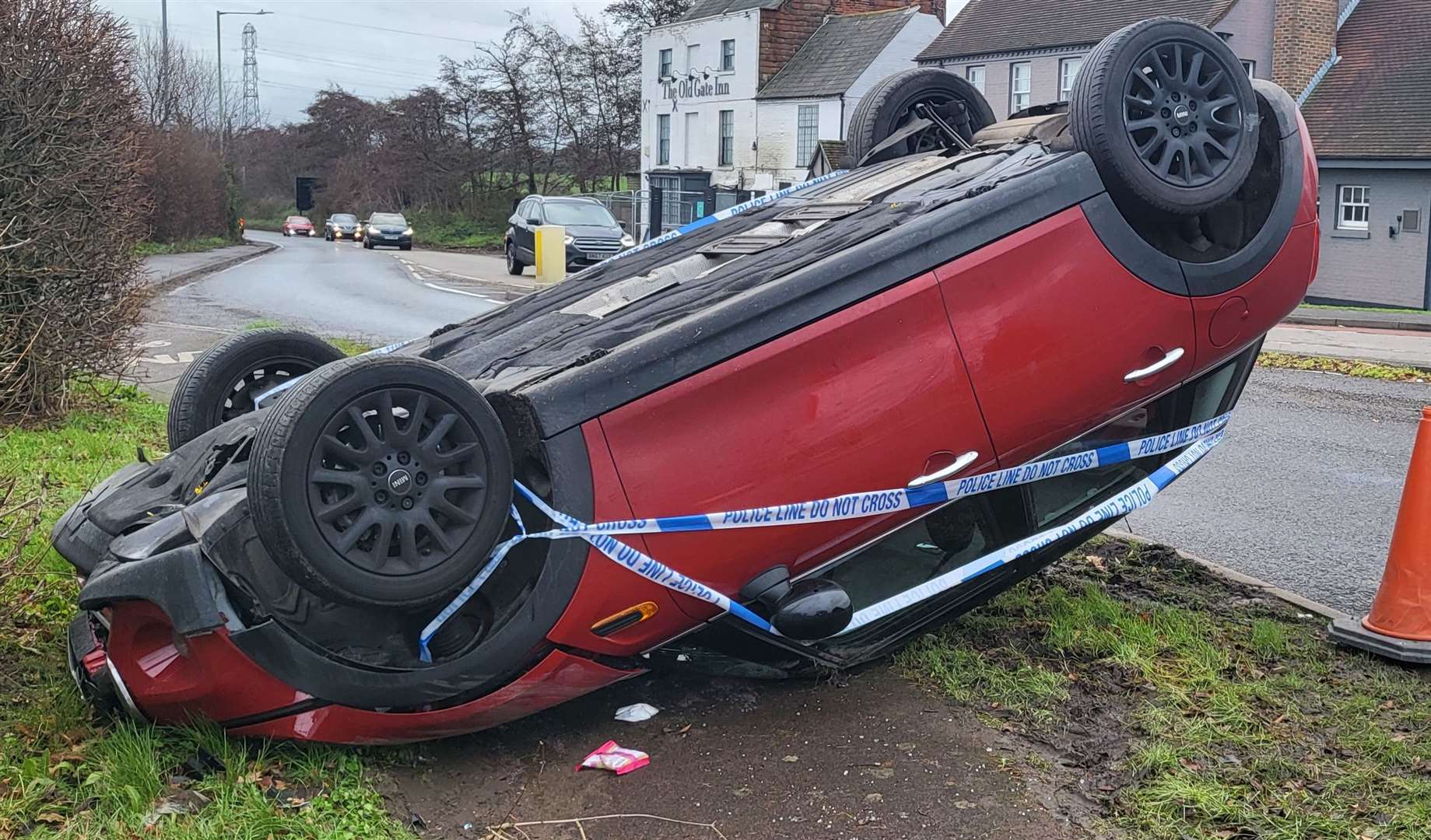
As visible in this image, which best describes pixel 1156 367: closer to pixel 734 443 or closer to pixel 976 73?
pixel 734 443

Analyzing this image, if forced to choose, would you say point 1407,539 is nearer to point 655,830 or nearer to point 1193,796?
point 1193,796

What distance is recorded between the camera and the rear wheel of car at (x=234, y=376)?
172 inches

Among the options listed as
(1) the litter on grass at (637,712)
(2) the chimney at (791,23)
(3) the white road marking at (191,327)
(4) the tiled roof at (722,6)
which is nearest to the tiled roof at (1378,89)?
(2) the chimney at (791,23)

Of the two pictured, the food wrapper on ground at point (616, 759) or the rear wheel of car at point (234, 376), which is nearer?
the food wrapper on ground at point (616, 759)

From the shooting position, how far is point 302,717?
3.30 meters

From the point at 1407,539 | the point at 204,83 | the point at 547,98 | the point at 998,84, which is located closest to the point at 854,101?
the point at 998,84

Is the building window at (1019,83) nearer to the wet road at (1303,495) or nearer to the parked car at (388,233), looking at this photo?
the parked car at (388,233)

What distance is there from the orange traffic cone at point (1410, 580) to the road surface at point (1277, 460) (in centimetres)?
92

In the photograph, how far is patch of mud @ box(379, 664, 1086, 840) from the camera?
3.34m

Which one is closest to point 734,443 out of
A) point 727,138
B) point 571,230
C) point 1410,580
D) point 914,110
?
point 914,110

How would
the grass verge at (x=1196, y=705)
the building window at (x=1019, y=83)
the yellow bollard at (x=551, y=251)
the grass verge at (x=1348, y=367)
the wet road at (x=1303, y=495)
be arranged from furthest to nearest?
the building window at (x=1019, y=83), the yellow bollard at (x=551, y=251), the grass verge at (x=1348, y=367), the wet road at (x=1303, y=495), the grass verge at (x=1196, y=705)

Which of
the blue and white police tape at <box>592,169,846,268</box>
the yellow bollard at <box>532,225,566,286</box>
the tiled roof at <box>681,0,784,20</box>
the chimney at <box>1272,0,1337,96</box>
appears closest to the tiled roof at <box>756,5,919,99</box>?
the tiled roof at <box>681,0,784,20</box>

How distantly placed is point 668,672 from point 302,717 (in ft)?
4.00

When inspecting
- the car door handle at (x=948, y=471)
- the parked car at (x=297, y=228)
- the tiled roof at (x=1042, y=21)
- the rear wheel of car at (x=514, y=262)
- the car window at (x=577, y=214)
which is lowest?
the car door handle at (x=948, y=471)
